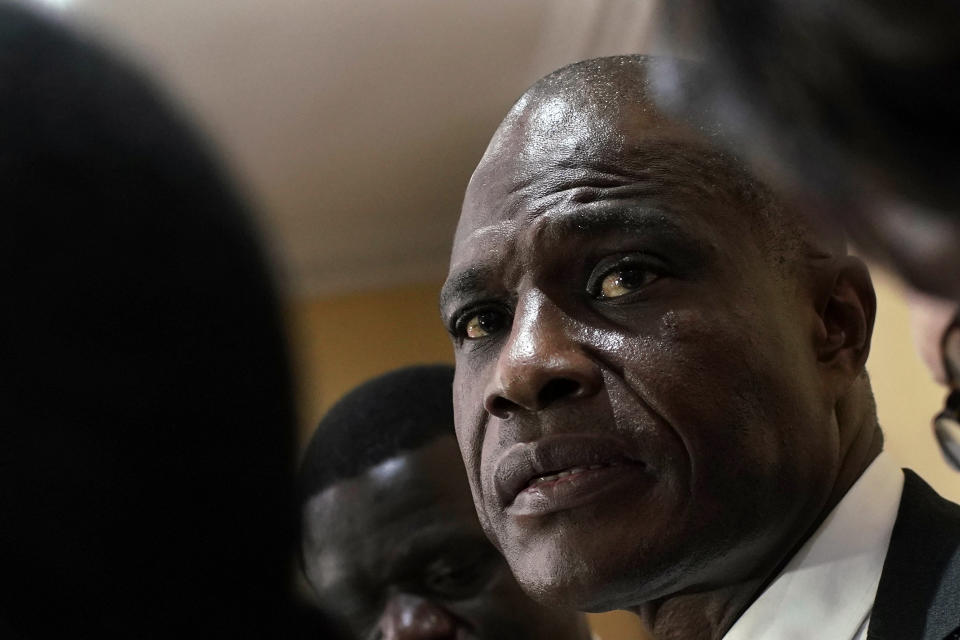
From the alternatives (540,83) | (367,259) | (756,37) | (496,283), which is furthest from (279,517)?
(367,259)

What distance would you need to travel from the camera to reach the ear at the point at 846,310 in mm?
1187

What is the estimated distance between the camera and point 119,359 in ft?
1.12

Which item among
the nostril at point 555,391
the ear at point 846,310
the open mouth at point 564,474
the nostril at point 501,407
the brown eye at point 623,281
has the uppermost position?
the brown eye at point 623,281

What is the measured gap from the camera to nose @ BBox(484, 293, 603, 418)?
3.48ft

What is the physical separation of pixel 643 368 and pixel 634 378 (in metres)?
0.01

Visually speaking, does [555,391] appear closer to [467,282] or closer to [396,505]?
[467,282]

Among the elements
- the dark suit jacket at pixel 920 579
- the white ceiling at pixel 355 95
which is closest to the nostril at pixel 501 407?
the dark suit jacket at pixel 920 579

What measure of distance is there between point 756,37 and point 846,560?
73cm

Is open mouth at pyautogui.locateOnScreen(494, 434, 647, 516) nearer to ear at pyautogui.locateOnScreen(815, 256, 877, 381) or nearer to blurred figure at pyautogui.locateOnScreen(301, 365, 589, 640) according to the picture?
ear at pyautogui.locateOnScreen(815, 256, 877, 381)

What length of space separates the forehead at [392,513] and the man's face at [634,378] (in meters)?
0.36

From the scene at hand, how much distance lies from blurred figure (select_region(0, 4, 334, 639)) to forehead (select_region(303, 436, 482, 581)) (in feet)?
3.91

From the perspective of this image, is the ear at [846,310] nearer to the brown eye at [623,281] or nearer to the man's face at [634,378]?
the man's face at [634,378]

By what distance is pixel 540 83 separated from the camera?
128 cm

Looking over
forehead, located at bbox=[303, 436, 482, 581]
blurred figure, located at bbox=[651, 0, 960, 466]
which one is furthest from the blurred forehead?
blurred figure, located at bbox=[651, 0, 960, 466]
